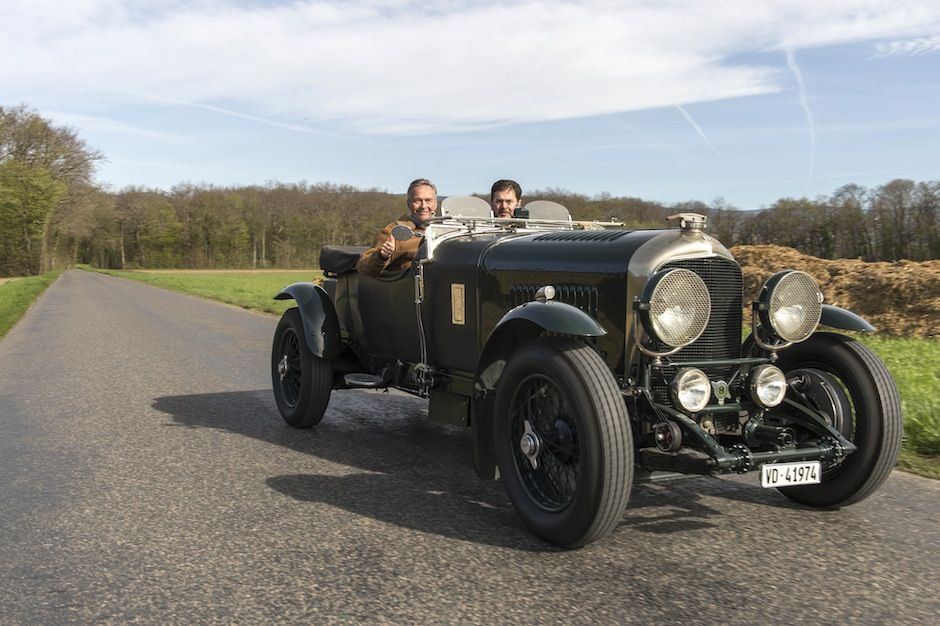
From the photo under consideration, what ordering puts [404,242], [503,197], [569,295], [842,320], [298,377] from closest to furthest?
1. [569,295]
2. [842,320]
3. [404,242]
4. [503,197]
5. [298,377]

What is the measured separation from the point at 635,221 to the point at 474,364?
2.12m

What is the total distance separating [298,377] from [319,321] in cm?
59

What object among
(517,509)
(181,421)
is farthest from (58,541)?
(181,421)

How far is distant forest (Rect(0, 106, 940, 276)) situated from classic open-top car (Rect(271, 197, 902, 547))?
2.62 feet

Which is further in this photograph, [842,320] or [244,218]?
[244,218]

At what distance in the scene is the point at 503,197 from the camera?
20.4ft

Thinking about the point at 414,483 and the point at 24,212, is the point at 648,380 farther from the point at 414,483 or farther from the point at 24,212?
the point at 24,212

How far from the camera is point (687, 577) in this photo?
3121 mm

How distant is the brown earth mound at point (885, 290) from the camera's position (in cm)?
1212

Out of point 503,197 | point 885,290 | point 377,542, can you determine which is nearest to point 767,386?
point 377,542

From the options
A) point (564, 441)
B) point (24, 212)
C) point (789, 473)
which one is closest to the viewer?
point (789, 473)

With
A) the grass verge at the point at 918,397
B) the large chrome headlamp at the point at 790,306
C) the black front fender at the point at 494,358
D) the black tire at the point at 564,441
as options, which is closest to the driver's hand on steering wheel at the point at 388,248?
the black front fender at the point at 494,358

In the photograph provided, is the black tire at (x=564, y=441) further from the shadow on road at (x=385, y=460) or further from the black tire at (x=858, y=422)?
the black tire at (x=858, y=422)

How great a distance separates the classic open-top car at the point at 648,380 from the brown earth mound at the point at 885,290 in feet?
28.2
